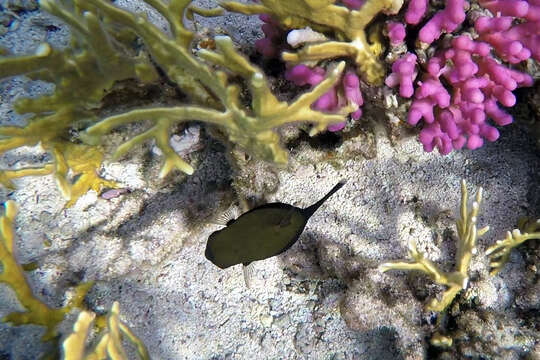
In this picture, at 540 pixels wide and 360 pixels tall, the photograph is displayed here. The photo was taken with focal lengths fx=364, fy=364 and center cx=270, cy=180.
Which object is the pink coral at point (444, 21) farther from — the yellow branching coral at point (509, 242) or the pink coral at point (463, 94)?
the yellow branching coral at point (509, 242)

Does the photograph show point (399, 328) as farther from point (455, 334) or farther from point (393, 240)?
point (393, 240)

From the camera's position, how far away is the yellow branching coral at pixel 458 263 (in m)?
2.18

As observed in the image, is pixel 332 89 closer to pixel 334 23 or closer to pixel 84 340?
pixel 334 23

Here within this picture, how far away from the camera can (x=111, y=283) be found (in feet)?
9.46

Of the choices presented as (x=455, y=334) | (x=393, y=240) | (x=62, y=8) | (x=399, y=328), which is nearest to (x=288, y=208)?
(x=393, y=240)

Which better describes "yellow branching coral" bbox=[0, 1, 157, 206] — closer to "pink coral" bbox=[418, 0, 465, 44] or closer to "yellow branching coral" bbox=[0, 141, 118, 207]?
"yellow branching coral" bbox=[0, 141, 118, 207]

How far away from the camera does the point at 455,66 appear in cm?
197

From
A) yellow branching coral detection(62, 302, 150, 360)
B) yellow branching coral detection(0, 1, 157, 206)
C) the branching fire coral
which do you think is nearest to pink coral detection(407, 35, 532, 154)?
the branching fire coral

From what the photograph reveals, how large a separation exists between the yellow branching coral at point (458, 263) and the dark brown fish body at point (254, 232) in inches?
24.9

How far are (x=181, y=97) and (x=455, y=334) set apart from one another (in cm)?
243

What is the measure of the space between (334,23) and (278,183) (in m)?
1.16

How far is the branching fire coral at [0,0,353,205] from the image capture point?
1781mm

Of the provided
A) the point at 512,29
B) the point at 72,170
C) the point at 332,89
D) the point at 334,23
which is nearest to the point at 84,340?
the point at 72,170

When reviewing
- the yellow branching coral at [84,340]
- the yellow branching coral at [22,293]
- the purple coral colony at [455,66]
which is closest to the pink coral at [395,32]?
the purple coral colony at [455,66]
